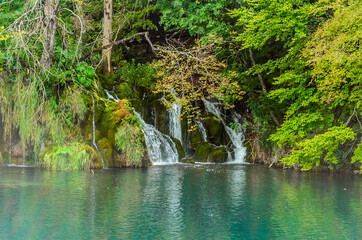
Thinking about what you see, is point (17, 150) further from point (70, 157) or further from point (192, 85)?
point (192, 85)

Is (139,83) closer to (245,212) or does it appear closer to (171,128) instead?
(171,128)

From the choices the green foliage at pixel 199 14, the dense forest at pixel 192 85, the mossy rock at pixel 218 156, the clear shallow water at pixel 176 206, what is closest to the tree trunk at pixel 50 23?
the dense forest at pixel 192 85

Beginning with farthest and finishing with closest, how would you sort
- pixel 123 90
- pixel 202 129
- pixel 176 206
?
1. pixel 202 129
2. pixel 123 90
3. pixel 176 206

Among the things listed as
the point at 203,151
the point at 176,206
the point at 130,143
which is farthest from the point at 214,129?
the point at 176,206

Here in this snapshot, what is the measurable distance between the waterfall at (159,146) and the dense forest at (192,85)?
54cm

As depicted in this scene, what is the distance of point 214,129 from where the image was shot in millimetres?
21688

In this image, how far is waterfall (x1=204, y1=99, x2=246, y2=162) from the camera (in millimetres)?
20844

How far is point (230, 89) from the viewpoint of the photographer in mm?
19312

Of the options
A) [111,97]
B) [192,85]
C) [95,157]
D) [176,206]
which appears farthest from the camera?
[111,97]

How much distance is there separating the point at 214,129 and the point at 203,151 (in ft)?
5.52

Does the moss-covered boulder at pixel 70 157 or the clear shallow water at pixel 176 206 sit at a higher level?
the moss-covered boulder at pixel 70 157

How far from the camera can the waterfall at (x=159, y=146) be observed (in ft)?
62.2

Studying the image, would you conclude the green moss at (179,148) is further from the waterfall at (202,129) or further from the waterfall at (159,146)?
the waterfall at (202,129)

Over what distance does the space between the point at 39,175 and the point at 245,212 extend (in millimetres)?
7809
